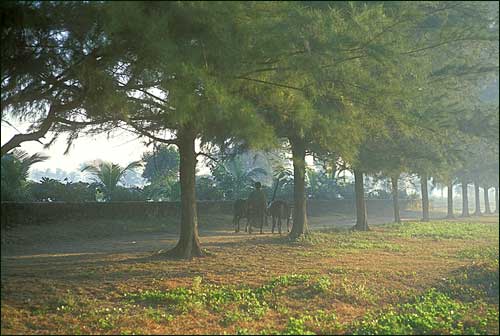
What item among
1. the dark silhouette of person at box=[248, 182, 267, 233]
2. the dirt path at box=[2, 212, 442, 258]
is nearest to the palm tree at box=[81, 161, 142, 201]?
the dirt path at box=[2, 212, 442, 258]

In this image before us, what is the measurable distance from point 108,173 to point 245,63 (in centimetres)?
1599

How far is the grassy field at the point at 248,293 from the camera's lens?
266 inches

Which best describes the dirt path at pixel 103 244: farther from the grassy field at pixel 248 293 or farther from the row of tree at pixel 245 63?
the row of tree at pixel 245 63

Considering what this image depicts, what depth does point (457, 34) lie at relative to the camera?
29.4 ft

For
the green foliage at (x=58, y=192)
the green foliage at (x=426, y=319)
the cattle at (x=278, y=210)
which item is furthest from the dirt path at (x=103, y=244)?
the green foliage at (x=426, y=319)

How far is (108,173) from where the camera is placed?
21.9m

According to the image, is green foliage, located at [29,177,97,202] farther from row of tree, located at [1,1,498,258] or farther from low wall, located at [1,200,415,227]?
row of tree, located at [1,1,498,258]

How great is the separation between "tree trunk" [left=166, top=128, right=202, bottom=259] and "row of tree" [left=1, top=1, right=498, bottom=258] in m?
1.11

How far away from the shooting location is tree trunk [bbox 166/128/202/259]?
39.0 feet

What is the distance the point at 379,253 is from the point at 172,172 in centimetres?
1594

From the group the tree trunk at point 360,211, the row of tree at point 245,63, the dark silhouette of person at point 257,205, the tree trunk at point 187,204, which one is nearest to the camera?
the row of tree at point 245,63

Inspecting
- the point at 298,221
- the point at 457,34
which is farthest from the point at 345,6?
the point at 298,221

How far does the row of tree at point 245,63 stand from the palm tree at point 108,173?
10.9 metres

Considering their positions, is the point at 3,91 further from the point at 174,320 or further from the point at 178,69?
the point at 174,320
